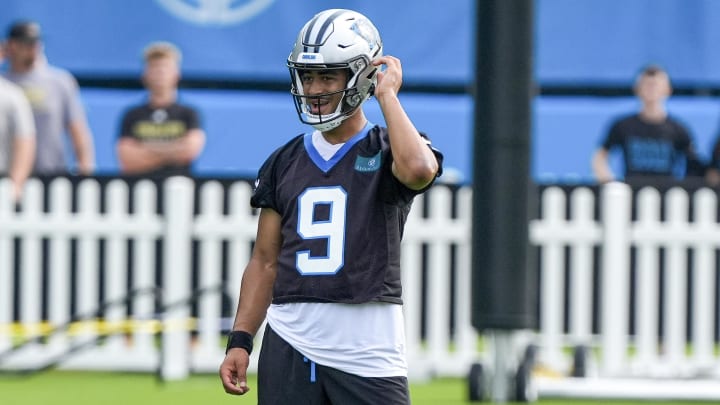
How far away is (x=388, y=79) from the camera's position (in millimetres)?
4488

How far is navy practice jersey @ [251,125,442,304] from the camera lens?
Answer: 4492 millimetres

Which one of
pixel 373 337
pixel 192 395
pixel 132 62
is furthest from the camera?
pixel 132 62

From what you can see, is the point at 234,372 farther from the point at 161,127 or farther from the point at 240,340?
the point at 161,127

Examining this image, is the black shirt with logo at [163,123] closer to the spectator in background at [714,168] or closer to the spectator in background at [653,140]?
the spectator in background at [653,140]

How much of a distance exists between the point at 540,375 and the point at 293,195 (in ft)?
17.5

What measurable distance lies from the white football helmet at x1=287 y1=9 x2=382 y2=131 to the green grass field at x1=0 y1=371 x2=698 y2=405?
173 inches

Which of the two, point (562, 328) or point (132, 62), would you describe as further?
point (132, 62)

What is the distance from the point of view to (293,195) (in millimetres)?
4594

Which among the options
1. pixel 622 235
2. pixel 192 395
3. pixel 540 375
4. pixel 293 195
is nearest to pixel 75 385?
pixel 192 395

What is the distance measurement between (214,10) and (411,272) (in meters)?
5.97

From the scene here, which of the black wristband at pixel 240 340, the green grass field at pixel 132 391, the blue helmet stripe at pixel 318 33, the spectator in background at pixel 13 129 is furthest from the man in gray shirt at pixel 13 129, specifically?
the blue helmet stripe at pixel 318 33

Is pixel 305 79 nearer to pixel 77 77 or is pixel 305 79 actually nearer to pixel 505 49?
pixel 505 49

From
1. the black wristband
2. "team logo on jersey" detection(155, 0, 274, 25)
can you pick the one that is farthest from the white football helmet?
"team logo on jersey" detection(155, 0, 274, 25)

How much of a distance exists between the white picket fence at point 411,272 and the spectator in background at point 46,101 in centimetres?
203
